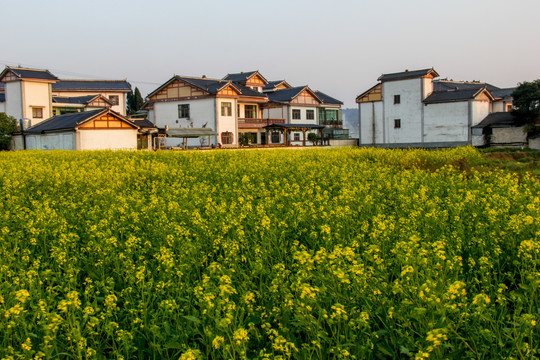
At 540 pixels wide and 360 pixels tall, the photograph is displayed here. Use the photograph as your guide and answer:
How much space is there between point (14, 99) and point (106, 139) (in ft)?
46.3

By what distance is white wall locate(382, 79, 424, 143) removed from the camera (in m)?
45.6

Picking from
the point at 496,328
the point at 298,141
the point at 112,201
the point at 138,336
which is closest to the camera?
the point at 496,328

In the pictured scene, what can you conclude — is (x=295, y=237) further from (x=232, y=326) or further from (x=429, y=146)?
(x=429, y=146)

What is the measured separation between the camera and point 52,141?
3369cm

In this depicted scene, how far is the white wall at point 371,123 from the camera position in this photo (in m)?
48.3

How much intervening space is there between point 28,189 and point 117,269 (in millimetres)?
8559

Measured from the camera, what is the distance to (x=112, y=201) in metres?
9.95

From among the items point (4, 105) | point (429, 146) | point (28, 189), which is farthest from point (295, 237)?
point (4, 105)

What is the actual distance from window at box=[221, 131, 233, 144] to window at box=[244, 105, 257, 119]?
626 cm

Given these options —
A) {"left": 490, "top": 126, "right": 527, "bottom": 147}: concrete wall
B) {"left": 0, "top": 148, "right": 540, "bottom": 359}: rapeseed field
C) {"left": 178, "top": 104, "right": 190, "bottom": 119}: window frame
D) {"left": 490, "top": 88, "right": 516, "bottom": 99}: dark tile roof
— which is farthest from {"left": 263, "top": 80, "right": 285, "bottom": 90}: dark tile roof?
{"left": 0, "top": 148, "right": 540, "bottom": 359}: rapeseed field

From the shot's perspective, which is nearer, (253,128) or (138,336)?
(138,336)

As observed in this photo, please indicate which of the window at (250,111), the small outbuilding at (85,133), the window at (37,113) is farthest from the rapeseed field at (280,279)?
the window at (250,111)

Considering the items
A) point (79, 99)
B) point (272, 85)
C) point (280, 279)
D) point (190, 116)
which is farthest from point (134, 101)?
point (280, 279)

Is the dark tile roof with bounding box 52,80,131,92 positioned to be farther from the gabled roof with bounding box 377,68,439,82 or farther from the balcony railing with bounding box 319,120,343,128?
the gabled roof with bounding box 377,68,439,82
